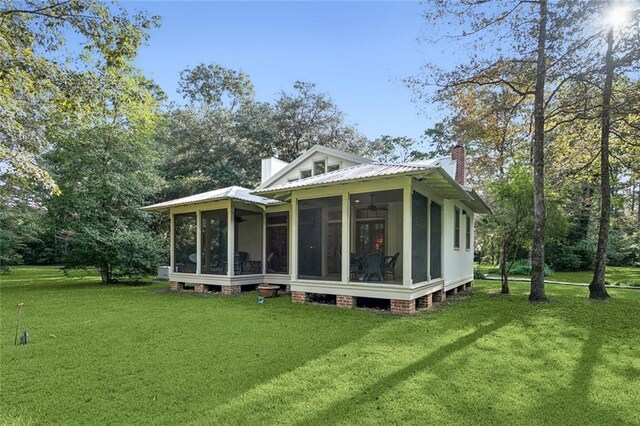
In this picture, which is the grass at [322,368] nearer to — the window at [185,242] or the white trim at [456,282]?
the white trim at [456,282]

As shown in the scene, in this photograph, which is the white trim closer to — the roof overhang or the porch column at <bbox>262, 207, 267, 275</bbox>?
the roof overhang

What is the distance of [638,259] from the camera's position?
24453 mm

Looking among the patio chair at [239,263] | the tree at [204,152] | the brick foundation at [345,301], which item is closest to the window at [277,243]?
the patio chair at [239,263]

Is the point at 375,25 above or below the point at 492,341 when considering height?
above

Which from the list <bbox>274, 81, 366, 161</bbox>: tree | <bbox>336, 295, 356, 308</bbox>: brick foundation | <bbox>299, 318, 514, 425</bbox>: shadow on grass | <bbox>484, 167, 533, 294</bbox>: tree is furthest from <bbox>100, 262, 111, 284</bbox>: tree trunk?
<bbox>484, 167, 533, 294</bbox>: tree

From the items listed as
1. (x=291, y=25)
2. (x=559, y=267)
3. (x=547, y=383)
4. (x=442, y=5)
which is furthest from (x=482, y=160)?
(x=547, y=383)

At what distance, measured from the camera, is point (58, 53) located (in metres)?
6.77

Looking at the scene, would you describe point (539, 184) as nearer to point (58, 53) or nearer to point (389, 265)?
point (389, 265)

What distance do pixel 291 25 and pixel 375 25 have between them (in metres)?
2.61

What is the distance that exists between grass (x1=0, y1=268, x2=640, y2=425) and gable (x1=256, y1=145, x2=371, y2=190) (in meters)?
7.34

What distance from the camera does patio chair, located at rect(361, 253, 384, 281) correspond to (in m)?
8.77

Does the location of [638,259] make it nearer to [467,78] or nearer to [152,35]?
[467,78]

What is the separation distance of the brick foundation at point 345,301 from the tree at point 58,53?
21.0 feet

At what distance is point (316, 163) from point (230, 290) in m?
6.37
